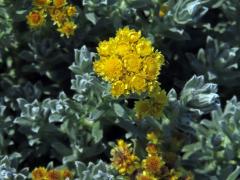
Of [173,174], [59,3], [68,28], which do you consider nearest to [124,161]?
[173,174]

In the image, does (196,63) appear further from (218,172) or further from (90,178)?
(90,178)

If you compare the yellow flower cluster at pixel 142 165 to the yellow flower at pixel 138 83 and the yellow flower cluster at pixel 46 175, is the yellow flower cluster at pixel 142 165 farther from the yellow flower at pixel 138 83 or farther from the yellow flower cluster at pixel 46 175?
the yellow flower at pixel 138 83

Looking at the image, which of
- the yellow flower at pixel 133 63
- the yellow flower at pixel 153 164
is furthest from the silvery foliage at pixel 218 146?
the yellow flower at pixel 133 63

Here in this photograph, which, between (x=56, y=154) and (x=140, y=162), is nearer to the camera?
(x=140, y=162)

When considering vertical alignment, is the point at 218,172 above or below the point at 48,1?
below

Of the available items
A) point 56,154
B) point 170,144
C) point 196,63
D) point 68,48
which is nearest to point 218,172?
point 170,144

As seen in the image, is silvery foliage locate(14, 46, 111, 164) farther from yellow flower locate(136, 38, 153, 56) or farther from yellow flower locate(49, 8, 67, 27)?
yellow flower locate(136, 38, 153, 56)

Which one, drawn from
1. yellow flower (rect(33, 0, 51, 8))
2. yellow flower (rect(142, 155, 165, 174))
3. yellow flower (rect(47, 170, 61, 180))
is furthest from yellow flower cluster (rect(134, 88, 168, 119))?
yellow flower (rect(33, 0, 51, 8))
